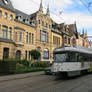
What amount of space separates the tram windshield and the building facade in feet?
40.0

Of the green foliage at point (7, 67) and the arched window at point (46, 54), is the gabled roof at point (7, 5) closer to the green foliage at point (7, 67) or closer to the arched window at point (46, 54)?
the green foliage at point (7, 67)

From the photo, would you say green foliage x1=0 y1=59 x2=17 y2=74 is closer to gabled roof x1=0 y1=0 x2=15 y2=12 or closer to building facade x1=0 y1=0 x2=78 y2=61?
building facade x1=0 y1=0 x2=78 y2=61

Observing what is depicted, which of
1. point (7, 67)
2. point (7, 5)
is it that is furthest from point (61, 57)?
point (7, 5)

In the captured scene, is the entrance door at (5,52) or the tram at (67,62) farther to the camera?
the entrance door at (5,52)

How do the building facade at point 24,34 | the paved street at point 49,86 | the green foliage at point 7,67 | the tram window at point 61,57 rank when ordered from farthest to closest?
the building facade at point 24,34, the green foliage at point 7,67, the tram window at point 61,57, the paved street at point 49,86

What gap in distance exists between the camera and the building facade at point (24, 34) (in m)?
23.6

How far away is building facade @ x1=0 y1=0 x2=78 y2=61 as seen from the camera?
77.6 ft

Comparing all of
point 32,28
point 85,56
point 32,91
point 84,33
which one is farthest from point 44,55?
point 84,33

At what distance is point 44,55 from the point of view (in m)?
33.2

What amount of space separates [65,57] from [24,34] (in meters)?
17.3

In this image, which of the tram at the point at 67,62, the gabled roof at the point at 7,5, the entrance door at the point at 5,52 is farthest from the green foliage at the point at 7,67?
the gabled roof at the point at 7,5

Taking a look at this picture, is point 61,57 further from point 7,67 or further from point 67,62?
point 7,67

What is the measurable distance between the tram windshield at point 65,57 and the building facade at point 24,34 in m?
12.2

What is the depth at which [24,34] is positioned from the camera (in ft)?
91.4
